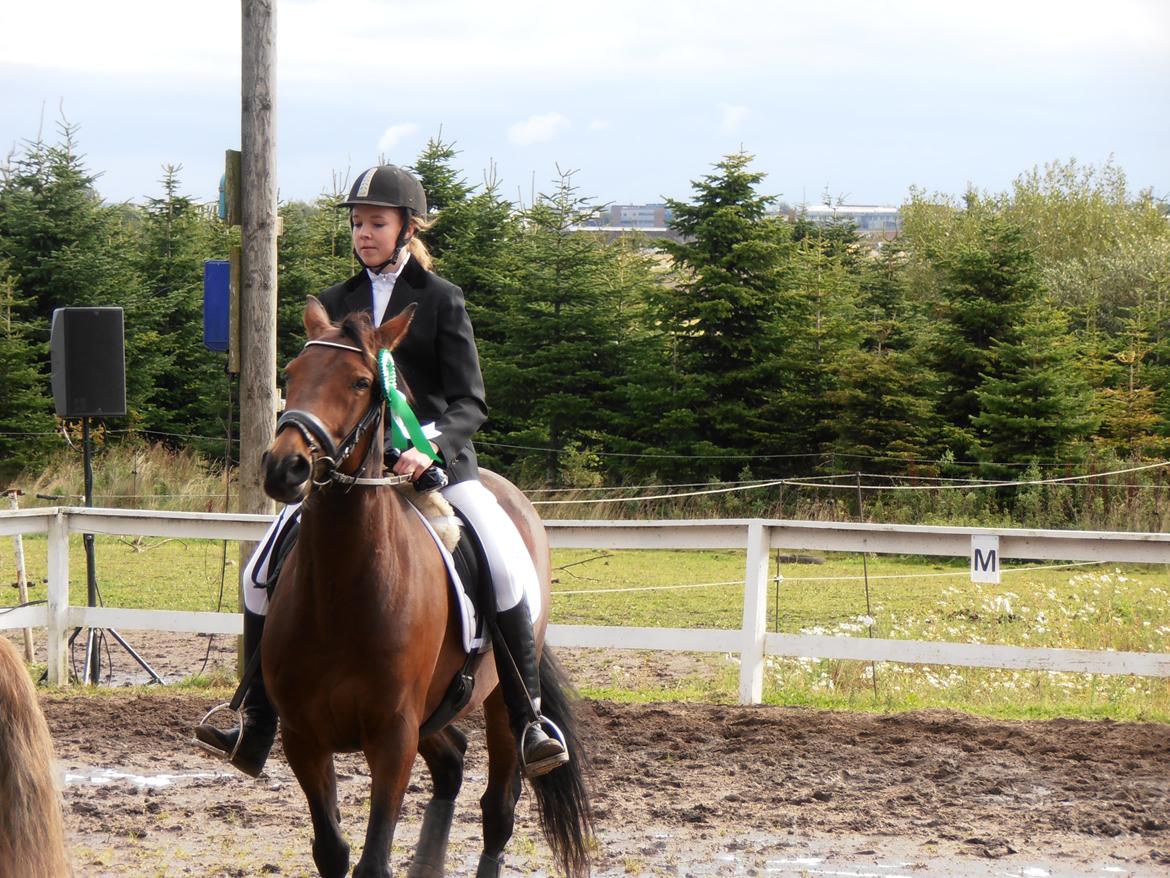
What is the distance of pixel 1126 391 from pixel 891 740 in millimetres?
18927

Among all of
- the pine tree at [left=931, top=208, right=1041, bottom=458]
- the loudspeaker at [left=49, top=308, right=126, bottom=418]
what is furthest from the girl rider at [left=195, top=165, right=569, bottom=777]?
the pine tree at [left=931, top=208, right=1041, bottom=458]

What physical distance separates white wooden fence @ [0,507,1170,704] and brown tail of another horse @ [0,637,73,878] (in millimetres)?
6436

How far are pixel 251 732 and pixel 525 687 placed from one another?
1007 millimetres

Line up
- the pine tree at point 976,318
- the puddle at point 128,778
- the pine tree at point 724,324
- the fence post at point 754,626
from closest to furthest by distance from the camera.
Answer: the puddle at point 128,778 < the fence post at point 754,626 < the pine tree at point 976,318 < the pine tree at point 724,324

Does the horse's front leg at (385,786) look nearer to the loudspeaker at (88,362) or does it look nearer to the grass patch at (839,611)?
the grass patch at (839,611)

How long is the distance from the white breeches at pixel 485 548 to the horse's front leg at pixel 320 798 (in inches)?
21.3

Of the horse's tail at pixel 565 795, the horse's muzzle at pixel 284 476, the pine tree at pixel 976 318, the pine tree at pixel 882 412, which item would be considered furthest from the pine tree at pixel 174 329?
the horse's muzzle at pixel 284 476

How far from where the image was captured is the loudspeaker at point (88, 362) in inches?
372

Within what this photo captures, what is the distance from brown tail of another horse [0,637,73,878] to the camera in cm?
184

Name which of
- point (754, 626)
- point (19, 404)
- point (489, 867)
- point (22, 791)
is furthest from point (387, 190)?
point (19, 404)

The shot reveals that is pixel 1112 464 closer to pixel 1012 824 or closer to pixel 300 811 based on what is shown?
pixel 1012 824

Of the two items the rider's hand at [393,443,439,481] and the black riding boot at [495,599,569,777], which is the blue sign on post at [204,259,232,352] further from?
the rider's hand at [393,443,439,481]

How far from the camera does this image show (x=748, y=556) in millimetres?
8234

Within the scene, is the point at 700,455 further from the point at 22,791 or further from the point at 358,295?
the point at 22,791
